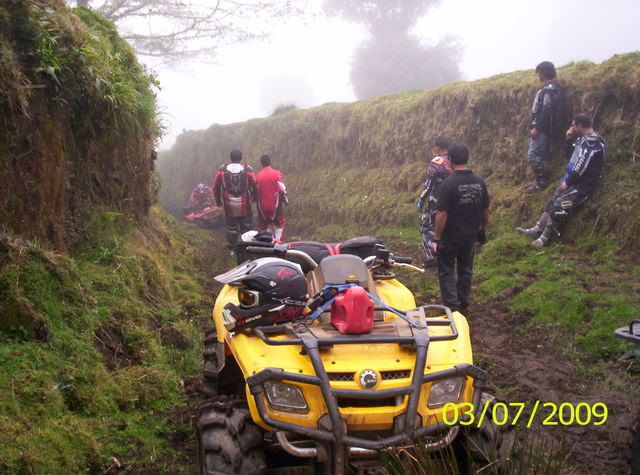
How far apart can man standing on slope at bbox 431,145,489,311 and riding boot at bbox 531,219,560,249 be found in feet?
7.58

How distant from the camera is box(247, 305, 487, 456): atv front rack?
3.16 metres

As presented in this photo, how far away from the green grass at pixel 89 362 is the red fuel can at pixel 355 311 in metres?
1.51

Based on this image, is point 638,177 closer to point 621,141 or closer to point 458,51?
point 621,141

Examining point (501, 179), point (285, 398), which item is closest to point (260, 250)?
point (285, 398)

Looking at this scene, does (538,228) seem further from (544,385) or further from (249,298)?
(249,298)

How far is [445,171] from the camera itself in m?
9.81

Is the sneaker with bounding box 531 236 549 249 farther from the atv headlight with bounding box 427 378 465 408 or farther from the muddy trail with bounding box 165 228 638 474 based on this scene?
the atv headlight with bounding box 427 378 465 408

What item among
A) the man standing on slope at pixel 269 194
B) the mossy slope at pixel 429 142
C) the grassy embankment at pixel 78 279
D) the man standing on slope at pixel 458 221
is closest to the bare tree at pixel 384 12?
the mossy slope at pixel 429 142

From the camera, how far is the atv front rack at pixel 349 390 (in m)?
3.16

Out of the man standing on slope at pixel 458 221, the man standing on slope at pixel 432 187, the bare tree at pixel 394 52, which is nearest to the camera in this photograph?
the man standing on slope at pixel 458 221

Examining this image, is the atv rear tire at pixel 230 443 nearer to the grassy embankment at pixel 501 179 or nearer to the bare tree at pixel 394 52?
the grassy embankment at pixel 501 179

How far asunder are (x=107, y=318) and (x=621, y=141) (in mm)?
7912

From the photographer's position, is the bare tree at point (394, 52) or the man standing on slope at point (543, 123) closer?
the man standing on slope at point (543, 123)

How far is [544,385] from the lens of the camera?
5613 mm
